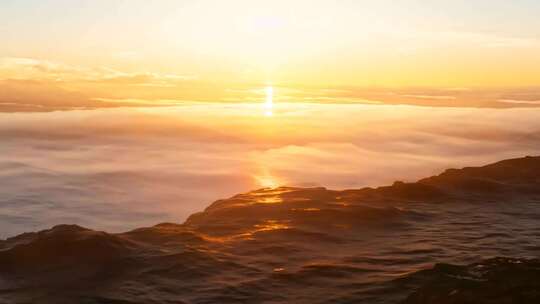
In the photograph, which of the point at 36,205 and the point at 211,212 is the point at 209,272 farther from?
the point at 36,205

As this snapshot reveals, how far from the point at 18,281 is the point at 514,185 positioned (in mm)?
21677

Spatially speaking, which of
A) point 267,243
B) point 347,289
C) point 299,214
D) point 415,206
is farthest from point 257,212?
point 347,289

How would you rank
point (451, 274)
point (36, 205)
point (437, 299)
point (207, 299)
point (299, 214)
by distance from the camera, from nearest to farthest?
1. point (437, 299)
2. point (207, 299)
3. point (451, 274)
4. point (299, 214)
5. point (36, 205)

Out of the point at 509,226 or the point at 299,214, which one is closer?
the point at 509,226

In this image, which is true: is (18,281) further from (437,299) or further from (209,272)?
(437,299)

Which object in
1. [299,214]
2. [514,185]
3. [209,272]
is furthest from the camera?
[514,185]

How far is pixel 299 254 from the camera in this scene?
52.5 ft

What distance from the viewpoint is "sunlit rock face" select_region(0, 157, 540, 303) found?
1281cm

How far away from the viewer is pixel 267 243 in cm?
1714

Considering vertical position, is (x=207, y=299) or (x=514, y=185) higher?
(x=514, y=185)

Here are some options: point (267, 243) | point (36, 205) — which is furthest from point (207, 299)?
point (36, 205)

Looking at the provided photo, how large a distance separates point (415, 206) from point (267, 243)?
8.05 meters

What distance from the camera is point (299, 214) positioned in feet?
68.1

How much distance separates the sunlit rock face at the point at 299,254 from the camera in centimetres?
1281
